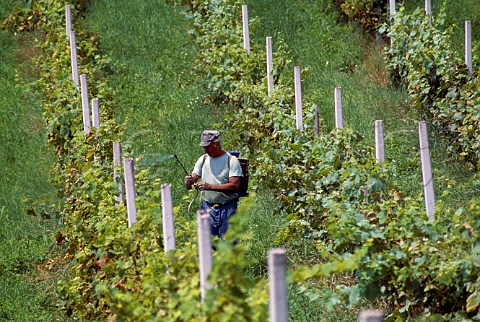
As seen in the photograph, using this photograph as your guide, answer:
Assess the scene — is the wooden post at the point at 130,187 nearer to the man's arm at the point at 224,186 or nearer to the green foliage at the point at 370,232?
the green foliage at the point at 370,232

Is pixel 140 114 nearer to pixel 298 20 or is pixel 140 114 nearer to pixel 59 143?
pixel 59 143

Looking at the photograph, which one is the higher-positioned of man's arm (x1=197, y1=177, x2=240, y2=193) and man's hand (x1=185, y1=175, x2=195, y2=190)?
man's hand (x1=185, y1=175, x2=195, y2=190)

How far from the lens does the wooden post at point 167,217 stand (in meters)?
4.70

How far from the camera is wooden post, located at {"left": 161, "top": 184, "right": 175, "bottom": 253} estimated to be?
4.70 m

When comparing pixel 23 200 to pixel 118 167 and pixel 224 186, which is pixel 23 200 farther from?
pixel 224 186

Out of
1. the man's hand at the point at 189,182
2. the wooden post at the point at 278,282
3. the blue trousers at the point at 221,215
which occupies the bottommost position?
the blue trousers at the point at 221,215

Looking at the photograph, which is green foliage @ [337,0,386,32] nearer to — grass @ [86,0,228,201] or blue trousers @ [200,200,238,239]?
grass @ [86,0,228,201]

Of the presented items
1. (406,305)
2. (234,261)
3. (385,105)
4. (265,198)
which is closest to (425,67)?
(385,105)

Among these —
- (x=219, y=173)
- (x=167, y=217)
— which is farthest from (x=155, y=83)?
(x=167, y=217)

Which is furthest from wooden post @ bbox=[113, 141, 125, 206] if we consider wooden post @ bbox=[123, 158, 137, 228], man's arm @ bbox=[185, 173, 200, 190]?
wooden post @ bbox=[123, 158, 137, 228]

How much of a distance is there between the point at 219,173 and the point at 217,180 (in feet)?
0.18

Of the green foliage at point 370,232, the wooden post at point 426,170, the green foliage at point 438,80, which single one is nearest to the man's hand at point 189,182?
the green foliage at point 370,232

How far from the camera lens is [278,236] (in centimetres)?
720

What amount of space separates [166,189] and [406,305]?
1.77 m
